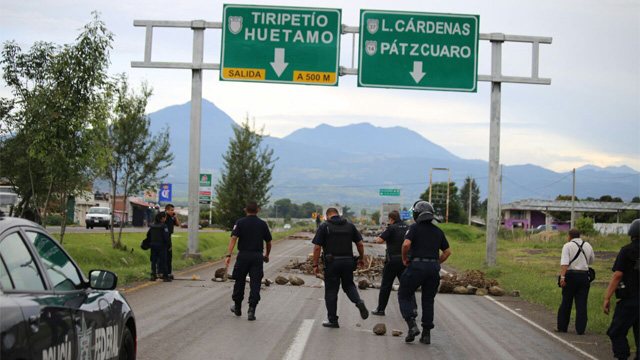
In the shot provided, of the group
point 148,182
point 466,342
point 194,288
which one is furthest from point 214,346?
point 148,182

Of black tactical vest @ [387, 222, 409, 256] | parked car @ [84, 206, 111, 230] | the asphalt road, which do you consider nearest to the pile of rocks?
the asphalt road

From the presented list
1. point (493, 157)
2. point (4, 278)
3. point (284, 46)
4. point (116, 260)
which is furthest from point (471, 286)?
point (4, 278)

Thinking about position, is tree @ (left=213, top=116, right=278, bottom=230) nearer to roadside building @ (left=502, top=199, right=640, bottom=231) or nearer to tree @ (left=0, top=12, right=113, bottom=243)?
tree @ (left=0, top=12, right=113, bottom=243)

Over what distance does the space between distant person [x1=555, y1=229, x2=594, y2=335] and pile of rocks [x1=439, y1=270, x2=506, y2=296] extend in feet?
17.3

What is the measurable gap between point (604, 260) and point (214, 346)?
29089mm

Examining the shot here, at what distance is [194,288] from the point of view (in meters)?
16.2

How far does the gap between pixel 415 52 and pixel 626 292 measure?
13542 mm

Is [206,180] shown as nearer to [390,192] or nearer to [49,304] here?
[49,304]

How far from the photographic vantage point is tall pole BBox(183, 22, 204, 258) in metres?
22.8

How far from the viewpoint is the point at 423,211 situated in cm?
1081

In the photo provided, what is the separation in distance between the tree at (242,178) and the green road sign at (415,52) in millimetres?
21351

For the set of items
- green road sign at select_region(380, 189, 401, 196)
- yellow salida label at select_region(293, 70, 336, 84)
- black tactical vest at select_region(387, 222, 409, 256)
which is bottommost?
black tactical vest at select_region(387, 222, 409, 256)

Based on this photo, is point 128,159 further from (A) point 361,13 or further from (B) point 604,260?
(B) point 604,260

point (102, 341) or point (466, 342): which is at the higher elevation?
point (102, 341)
